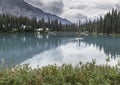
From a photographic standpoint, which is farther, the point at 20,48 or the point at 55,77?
the point at 20,48

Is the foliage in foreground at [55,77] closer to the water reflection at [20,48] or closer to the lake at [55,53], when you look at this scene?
the lake at [55,53]

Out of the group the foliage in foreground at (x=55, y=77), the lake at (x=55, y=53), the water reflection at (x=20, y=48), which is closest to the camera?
the foliage in foreground at (x=55, y=77)

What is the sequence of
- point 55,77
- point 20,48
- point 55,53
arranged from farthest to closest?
point 20,48 < point 55,53 < point 55,77

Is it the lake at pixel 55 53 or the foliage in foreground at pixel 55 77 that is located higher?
the foliage in foreground at pixel 55 77

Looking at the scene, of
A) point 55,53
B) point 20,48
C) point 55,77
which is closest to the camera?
point 55,77

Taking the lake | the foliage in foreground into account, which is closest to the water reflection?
the lake

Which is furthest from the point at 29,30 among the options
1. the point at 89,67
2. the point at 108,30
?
the point at 89,67

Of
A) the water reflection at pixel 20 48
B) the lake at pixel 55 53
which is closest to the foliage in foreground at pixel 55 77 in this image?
the lake at pixel 55 53

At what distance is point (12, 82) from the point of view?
777 centimetres

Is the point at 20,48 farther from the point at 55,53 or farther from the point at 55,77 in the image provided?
the point at 55,77

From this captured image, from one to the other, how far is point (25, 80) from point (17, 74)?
435 millimetres

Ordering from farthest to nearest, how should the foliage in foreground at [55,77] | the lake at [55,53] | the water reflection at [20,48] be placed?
1. the water reflection at [20,48]
2. the lake at [55,53]
3. the foliage in foreground at [55,77]

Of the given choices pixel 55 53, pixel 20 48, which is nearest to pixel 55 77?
pixel 55 53

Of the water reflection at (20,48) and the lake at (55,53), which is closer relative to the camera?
the lake at (55,53)
